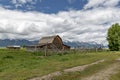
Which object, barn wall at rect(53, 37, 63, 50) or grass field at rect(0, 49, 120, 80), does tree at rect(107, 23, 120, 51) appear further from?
grass field at rect(0, 49, 120, 80)

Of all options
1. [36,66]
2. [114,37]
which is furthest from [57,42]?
[36,66]

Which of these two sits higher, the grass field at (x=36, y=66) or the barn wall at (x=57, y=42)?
the barn wall at (x=57, y=42)

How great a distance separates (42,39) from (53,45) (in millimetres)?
16492

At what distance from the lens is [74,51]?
74.5m

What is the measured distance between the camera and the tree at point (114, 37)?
102875 millimetres

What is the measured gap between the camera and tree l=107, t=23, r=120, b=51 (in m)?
103

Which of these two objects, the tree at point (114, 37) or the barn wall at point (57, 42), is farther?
the barn wall at point (57, 42)

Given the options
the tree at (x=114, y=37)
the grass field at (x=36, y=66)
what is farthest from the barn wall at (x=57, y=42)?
the grass field at (x=36, y=66)

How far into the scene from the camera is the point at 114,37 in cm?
10319

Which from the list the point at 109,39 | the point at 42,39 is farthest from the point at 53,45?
the point at 109,39

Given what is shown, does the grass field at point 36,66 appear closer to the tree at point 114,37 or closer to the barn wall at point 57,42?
the barn wall at point 57,42

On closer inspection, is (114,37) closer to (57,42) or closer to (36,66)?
(57,42)

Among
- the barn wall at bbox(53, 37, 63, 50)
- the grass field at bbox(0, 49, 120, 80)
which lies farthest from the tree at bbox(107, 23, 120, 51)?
the grass field at bbox(0, 49, 120, 80)

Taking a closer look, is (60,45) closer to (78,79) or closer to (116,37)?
(116,37)
